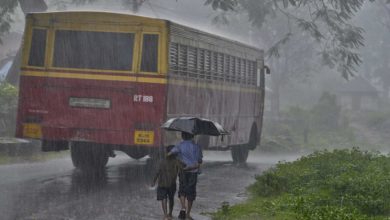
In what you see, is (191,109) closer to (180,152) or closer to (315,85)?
(180,152)

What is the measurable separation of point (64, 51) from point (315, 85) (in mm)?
76443

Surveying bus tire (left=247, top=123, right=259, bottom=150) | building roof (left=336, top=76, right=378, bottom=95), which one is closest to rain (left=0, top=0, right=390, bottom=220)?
bus tire (left=247, top=123, right=259, bottom=150)

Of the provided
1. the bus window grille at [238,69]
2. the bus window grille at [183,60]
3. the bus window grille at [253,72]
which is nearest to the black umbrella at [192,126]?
the bus window grille at [183,60]

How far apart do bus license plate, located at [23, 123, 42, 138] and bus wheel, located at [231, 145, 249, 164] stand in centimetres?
863

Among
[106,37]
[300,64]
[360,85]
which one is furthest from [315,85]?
[106,37]

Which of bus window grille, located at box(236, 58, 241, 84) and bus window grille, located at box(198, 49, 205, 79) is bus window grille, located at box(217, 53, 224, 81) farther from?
bus window grille, located at box(236, 58, 241, 84)

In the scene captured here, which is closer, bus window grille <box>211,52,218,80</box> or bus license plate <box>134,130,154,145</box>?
bus license plate <box>134,130,154,145</box>

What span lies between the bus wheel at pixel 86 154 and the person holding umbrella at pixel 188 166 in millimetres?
6605

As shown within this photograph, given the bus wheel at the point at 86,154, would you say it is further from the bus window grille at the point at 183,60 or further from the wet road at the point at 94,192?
the bus window grille at the point at 183,60

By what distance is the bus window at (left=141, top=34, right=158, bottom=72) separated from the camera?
14.5 m

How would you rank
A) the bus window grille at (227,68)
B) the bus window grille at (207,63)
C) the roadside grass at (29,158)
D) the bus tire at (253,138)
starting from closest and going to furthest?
the bus window grille at (207,63)
the bus window grille at (227,68)
the roadside grass at (29,158)
the bus tire at (253,138)

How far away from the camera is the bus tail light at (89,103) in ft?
48.1

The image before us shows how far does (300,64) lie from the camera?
65938 mm

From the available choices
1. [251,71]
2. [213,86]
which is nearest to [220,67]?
[213,86]
